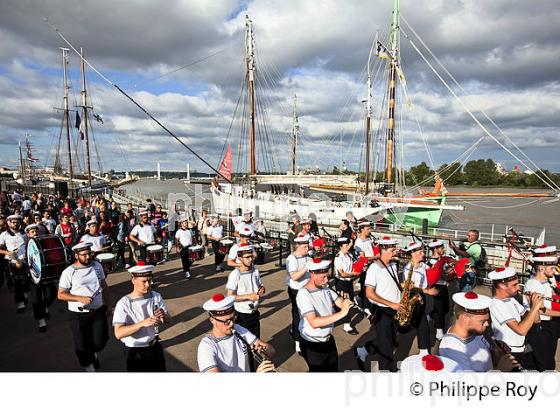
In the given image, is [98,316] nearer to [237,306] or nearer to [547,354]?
[237,306]

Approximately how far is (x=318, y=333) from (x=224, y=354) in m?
1.30

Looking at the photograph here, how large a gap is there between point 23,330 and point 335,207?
20277 mm

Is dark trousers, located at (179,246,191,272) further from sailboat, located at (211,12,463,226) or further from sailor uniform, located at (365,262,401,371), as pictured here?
sailboat, located at (211,12,463,226)

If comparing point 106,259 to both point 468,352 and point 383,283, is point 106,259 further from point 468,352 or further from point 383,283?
point 468,352

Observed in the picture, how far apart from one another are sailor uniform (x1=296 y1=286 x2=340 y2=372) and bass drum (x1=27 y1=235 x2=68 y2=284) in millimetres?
4505

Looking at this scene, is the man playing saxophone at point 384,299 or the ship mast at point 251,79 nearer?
the man playing saxophone at point 384,299

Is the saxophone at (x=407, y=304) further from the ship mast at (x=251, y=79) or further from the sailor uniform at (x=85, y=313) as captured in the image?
the ship mast at (x=251, y=79)

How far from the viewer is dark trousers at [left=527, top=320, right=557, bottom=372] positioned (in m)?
3.78

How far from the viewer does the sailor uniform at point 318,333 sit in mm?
3529

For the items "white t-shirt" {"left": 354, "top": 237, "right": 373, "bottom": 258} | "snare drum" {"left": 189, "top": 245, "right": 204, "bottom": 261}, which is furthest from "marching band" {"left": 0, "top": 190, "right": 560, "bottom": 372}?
"snare drum" {"left": 189, "top": 245, "right": 204, "bottom": 261}

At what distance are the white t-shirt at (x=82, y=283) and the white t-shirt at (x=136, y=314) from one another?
1151 mm

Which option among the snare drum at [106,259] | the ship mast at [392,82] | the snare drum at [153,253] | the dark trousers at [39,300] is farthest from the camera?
the ship mast at [392,82]

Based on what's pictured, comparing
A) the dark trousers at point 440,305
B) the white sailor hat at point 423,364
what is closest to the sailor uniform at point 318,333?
the white sailor hat at point 423,364
